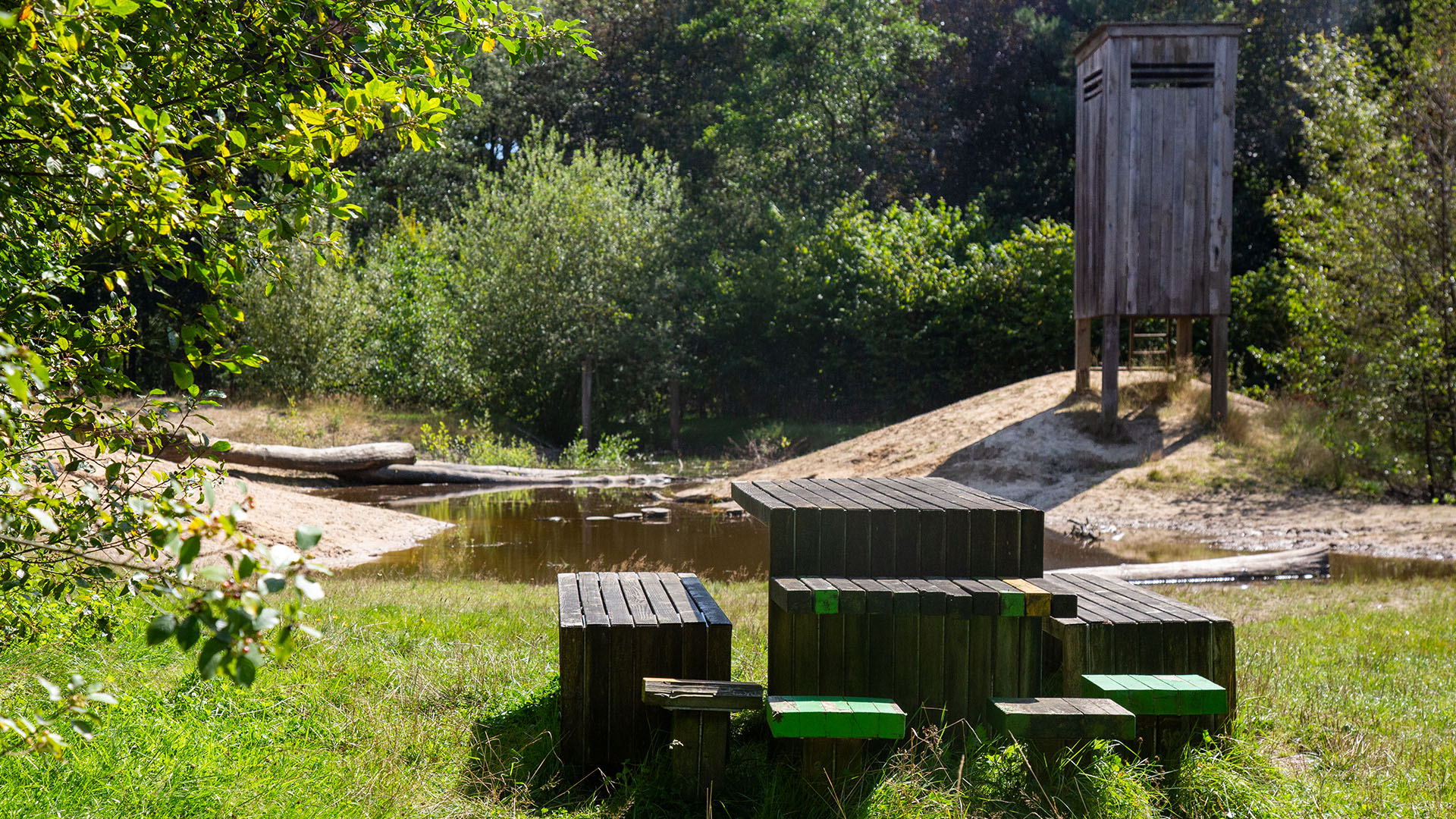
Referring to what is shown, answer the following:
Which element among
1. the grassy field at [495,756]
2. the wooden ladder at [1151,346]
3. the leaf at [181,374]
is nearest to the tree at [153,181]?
the leaf at [181,374]

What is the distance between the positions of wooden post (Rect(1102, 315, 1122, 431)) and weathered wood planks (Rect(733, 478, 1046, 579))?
12.2 m

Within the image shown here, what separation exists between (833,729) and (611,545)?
8.61 meters

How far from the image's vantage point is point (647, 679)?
12.3ft

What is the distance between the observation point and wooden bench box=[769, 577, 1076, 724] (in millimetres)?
3926

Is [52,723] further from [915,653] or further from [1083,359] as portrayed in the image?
[1083,359]

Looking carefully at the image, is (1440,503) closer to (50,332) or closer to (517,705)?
(517,705)

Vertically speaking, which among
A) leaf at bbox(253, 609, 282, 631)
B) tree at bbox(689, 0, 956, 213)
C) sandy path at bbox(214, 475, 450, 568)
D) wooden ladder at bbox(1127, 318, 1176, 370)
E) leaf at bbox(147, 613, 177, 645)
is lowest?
sandy path at bbox(214, 475, 450, 568)

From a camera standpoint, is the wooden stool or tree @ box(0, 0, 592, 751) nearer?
tree @ box(0, 0, 592, 751)

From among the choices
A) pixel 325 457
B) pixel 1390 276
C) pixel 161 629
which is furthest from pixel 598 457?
pixel 161 629

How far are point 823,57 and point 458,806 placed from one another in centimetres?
2655

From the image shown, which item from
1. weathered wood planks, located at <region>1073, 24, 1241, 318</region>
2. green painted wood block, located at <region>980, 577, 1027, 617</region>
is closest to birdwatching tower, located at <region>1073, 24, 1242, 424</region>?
weathered wood planks, located at <region>1073, 24, 1241, 318</region>

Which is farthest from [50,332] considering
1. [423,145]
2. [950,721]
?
[950,721]

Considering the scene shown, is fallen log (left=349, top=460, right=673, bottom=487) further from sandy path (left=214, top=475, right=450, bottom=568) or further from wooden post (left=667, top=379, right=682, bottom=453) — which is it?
wooden post (left=667, top=379, right=682, bottom=453)

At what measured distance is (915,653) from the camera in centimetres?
398
